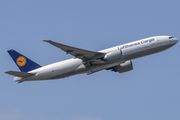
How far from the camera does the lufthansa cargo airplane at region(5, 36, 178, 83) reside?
41188mm

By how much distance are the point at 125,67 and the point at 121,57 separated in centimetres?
548

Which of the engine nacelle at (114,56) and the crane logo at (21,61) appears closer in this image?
the engine nacelle at (114,56)

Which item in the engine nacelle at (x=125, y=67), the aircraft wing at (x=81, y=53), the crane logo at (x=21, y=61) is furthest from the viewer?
the crane logo at (x=21, y=61)

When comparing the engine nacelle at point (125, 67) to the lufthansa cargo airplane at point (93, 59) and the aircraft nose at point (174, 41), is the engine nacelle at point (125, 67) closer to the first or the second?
the lufthansa cargo airplane at point (93, 59)

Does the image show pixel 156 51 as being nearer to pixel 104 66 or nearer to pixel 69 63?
pixel 104 66

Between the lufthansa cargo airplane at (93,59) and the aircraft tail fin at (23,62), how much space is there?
1.83 feet

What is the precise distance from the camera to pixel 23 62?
4656 cm

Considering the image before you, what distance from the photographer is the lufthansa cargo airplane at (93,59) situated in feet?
135

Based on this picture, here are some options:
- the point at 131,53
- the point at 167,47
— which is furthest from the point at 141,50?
the point at 167,47

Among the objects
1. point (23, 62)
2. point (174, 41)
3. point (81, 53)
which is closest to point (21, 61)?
point (23, 62)

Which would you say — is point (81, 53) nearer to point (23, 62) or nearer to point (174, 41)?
point (23, 62)

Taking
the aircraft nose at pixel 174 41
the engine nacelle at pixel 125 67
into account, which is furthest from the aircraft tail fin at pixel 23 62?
the aircraft nose at pixel 174 41

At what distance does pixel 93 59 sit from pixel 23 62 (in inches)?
474

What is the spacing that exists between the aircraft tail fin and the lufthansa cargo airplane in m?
0.56
